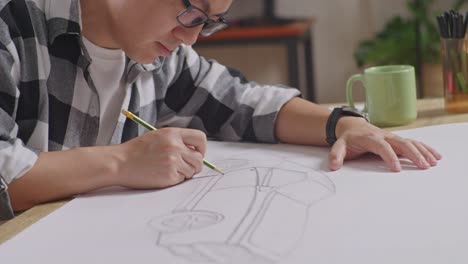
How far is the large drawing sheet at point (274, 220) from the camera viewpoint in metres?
0.70

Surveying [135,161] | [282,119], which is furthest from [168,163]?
[282,119]

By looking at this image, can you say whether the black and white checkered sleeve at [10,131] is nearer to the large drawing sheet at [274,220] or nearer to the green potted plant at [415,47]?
the large drawing sheet at [274,220]

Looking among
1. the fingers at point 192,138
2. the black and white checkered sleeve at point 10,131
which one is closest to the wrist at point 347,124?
the fingers at point 192,138

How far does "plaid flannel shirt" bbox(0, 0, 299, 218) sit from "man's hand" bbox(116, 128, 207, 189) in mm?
127

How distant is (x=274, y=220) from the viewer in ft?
2.58

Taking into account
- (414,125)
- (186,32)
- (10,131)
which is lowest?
(414,125)

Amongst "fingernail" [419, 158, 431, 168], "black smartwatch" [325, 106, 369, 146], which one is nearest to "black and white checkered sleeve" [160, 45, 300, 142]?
"black smartwatch" [325, 106, 369, 146]

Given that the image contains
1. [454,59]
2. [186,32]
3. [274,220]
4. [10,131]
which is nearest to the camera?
[274,220]

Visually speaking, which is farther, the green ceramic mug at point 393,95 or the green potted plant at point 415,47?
the green potted plant at point 415,47

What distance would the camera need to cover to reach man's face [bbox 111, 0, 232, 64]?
103 centimetres

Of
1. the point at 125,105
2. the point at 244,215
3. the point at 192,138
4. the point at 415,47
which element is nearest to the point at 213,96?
the point at 125,105

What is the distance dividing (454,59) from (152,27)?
565 millimetres

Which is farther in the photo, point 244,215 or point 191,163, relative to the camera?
point 191,163

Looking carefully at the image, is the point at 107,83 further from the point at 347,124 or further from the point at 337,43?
the point at 337,43
